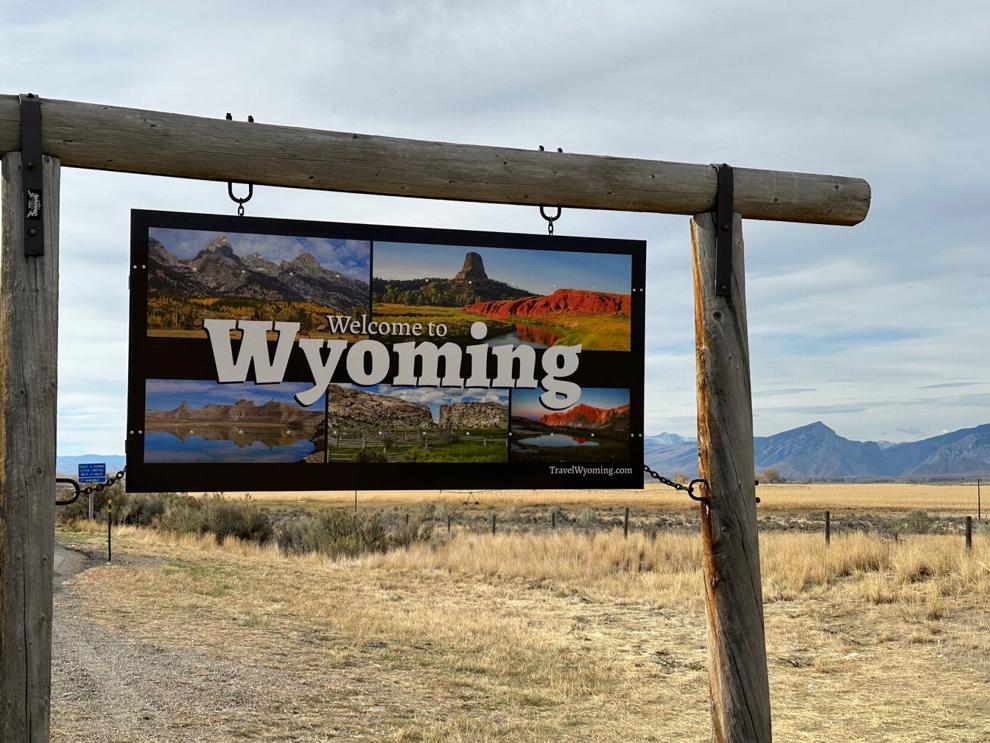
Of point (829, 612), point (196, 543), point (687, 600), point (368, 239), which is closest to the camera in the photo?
point (368, 239)

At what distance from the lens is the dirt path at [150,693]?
863 cm

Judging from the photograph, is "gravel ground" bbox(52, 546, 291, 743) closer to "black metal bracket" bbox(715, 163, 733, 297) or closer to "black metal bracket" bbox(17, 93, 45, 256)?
"black metal bracket" bbox(17, 93, 45, 256)

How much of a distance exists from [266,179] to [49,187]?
39.4 inches

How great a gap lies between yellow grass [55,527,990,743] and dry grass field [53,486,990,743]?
1.6 inches

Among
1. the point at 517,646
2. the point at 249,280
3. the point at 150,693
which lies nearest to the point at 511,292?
the point at 249,280

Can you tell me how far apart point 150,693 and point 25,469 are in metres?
6.52

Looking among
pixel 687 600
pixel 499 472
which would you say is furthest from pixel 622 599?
pixel 499 472

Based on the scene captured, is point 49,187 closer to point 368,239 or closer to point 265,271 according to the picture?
point 265,271

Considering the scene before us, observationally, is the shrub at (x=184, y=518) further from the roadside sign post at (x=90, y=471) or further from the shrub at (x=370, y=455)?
the shrub at (x=370, y=455)

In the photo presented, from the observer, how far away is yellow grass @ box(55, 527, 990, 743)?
31.0ft

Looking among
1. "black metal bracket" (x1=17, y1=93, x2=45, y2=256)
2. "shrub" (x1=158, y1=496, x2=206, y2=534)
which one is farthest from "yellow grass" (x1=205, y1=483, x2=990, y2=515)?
"black metal bracket" (x1=17, y1=93, x2=45, y2=256)

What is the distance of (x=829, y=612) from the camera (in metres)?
14.6

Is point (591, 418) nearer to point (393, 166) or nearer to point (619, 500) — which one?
point (393, 166)

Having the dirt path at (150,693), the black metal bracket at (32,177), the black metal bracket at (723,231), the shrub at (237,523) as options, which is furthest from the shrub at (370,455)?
the shrub at (237,523)
